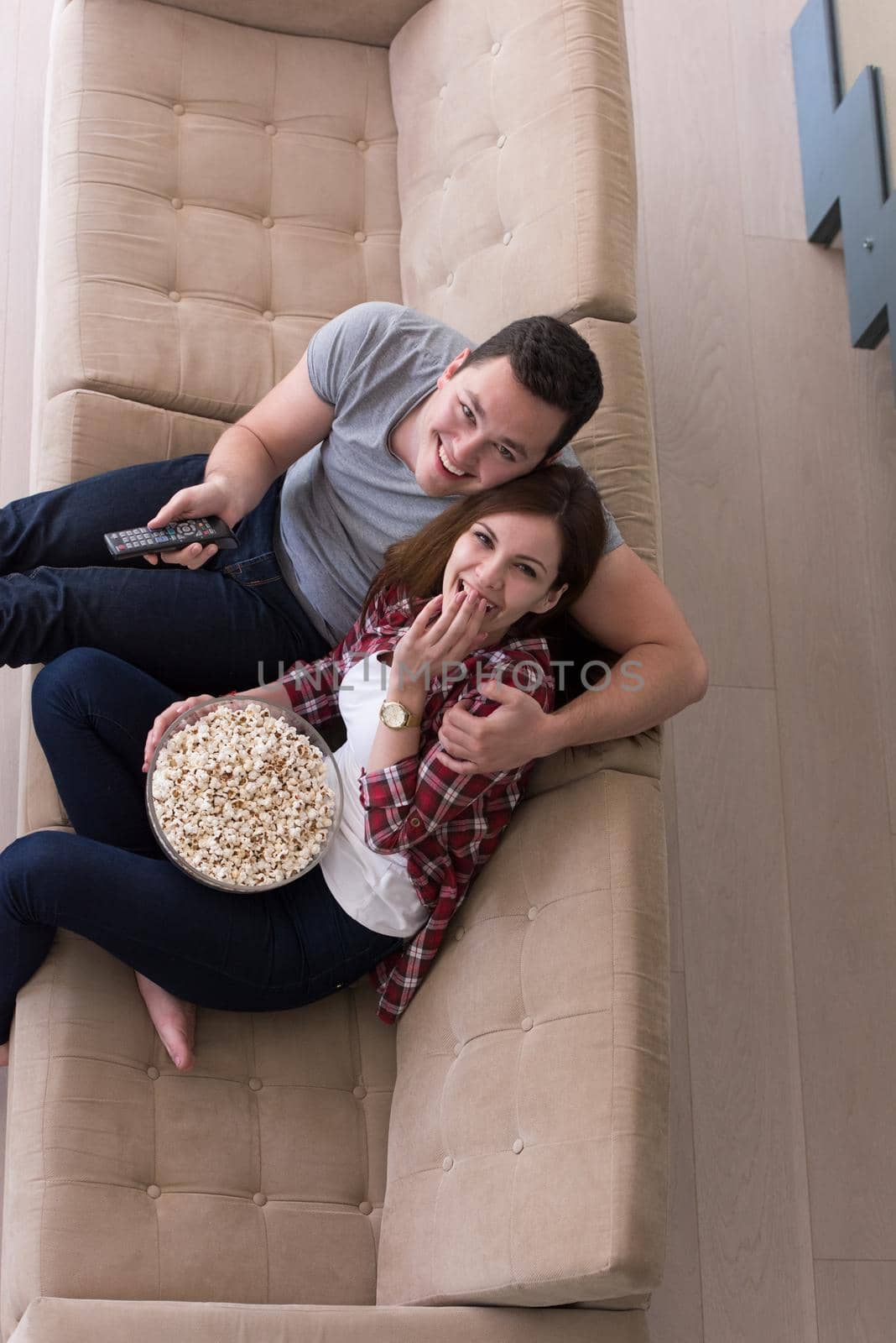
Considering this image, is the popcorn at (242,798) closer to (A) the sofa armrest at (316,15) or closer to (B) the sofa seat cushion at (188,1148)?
(B) the sofa seat cushion at (188,1148)

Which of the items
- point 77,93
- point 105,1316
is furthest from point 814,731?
point 77,93

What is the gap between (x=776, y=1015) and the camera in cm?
218

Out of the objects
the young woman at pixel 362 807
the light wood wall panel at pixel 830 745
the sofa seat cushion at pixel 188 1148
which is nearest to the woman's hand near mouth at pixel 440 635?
the young woman at pixel 362 807

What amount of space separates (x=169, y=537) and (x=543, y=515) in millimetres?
569

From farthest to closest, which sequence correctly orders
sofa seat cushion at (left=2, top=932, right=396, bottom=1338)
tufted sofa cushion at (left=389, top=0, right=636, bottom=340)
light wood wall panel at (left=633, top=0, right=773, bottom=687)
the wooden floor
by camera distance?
light wood wall panel at (left=633, top=0, right=773, bottom=687), the wooden floor, tufted sofa cushion at (left=389, top=0, right=636, bottom=340), sofa seat cushion at (left=2, top=932, right=396, bottom=1338)

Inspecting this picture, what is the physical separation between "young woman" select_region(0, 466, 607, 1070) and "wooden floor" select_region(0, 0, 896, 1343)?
0.49 meters

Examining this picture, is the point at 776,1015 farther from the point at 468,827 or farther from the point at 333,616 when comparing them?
the point at 333,616

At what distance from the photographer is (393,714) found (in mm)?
1632

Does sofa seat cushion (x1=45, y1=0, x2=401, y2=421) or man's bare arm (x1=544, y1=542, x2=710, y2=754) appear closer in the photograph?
man's bare arm (x1=544, y1=542, x2=710, y2=754)

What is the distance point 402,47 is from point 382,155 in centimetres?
20

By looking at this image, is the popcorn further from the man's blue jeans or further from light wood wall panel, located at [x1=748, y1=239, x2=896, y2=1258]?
light wood wall panel, located at [x1=748, y1=239, x2=896, y2=1258]

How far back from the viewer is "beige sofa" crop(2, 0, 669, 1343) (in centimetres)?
144

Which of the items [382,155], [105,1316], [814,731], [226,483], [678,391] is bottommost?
[105,1316]

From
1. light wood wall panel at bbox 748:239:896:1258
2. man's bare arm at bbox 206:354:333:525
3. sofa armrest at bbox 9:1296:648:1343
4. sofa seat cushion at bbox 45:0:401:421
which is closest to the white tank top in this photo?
man's bare arm at bbox 206:354:333:525
